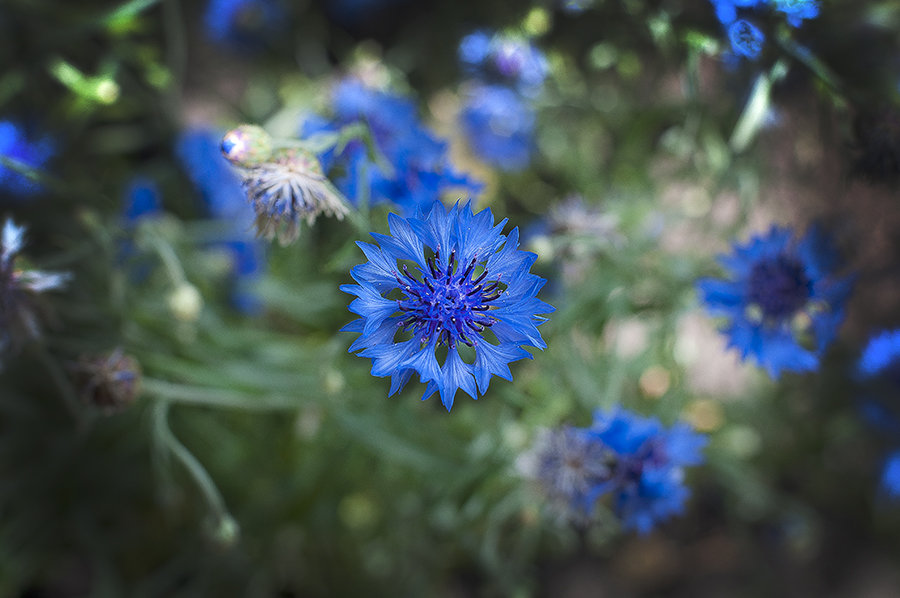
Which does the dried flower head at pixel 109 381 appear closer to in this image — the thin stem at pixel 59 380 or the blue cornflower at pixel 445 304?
the thin stem at pixel 59 380

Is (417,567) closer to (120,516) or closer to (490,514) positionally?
(490,514)

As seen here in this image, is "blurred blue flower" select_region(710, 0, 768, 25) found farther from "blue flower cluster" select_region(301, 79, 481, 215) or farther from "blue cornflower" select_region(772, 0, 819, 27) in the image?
"blue flower cluster" select_region(301, 79, 481, 215)

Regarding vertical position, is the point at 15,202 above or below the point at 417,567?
above

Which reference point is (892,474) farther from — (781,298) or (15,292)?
(15,292)

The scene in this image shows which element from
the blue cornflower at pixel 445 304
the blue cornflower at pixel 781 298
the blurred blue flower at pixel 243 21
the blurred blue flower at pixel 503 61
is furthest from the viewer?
the blurred blue flower at pixel 243 21

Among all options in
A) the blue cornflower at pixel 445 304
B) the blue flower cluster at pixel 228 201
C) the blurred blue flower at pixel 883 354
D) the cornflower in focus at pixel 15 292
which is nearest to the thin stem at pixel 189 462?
the cornflower in focus at pixel 15 292

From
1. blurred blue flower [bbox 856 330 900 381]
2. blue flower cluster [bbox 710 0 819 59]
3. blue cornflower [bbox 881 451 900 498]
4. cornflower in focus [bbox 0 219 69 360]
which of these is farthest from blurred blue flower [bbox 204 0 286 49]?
blue cornflower [bbox 881 451 900 498]

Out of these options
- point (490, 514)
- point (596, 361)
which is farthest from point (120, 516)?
point (596, 361)
